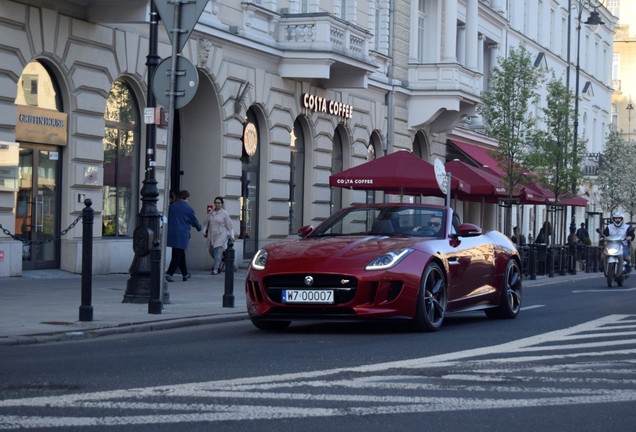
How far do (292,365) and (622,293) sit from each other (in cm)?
1629

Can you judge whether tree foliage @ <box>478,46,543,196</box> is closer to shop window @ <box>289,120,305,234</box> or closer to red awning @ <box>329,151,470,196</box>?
shop window @ <box>289,120,305,234</box>

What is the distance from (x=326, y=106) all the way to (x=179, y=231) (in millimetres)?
10875

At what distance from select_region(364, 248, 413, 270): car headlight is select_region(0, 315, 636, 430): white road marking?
2.25m

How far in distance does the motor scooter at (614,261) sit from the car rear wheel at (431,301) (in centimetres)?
1603

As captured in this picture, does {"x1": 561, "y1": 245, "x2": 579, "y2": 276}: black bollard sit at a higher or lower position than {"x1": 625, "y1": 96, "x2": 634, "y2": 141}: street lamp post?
lower

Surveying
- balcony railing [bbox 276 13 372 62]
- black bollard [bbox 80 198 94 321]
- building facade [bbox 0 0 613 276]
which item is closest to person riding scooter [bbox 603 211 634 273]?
building facade [bbox 0 0 613 276]

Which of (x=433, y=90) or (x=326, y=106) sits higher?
(x=433, y=90)

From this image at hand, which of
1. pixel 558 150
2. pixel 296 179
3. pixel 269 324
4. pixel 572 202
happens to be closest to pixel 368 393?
pixel 269 324

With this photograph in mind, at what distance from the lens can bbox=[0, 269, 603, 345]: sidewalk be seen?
42.6ft

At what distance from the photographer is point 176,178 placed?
96.2 feet

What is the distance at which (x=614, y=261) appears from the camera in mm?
29734

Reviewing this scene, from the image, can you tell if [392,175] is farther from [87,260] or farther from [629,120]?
[629,120]

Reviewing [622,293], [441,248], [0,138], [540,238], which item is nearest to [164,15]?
[441,248]

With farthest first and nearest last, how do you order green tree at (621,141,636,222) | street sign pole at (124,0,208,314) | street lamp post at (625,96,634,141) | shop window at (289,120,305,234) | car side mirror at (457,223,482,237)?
street lamp post at (625,96,634,141), green tree at (621,141,636,222), shop window at (289,120,305,234), street sign pole at (124,0,208,314), car side mirror at (457,223,482,237)
